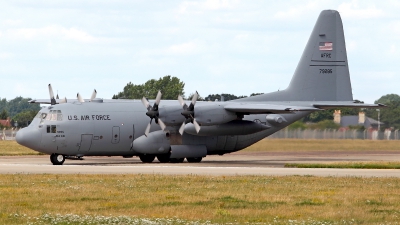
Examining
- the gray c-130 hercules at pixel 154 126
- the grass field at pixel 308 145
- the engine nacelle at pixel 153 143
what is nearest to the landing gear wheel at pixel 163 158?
the gray c-130 hercules at pixel 154 126

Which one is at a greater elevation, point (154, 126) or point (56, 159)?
point (154, 126)

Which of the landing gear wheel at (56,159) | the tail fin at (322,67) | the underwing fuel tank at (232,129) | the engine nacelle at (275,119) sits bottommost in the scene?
the landing gear wheel at (56,159)

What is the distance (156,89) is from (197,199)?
7127 centimetres

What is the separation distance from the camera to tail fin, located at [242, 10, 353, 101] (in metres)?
46.1

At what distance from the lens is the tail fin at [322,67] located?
46.1 metres

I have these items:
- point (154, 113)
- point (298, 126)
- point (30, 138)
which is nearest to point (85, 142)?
point (30, 138)

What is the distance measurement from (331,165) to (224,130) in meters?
6.50

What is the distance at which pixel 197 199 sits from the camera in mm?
21797

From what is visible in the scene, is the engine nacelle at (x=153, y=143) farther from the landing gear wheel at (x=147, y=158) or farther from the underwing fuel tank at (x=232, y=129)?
the landing gear wheel at (x=147, y=158)

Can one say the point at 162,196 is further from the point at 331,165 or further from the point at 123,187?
the point at 331,165

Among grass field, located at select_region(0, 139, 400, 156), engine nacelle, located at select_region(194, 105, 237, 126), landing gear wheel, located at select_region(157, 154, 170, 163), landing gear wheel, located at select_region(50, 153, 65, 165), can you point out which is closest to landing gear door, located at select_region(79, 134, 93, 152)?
landing gear wheel, located at select_region(50, 153, 65, 165)

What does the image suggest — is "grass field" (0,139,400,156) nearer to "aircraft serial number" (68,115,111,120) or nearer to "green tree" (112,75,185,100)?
"aircraft serial number" (68,115,111,120)

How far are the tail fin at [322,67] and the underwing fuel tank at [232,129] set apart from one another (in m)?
5.02

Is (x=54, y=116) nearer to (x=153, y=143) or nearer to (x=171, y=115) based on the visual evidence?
(x=153, y=143)
